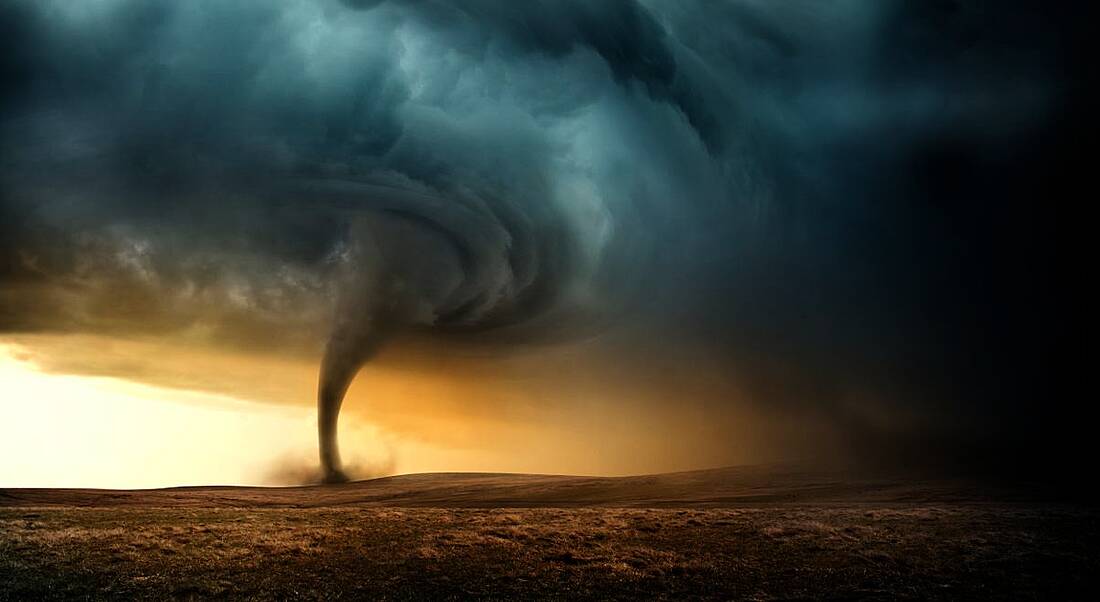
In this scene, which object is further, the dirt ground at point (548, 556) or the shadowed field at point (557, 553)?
the shadowed field at point (557, 553)

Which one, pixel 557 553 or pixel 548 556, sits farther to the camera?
pixel 557 553

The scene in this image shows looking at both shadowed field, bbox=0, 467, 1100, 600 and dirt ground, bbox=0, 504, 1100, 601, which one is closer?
dirt ground, bbox=0, 504, 1100, 601

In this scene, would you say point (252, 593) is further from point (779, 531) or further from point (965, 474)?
point (965, 474)

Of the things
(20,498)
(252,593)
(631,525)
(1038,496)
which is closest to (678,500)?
(631,525)
